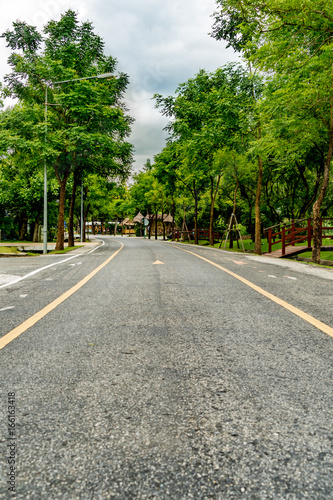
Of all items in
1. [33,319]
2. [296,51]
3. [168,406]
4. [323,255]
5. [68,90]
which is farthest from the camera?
[68,90]

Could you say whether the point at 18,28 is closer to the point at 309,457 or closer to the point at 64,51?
the point at 64,51

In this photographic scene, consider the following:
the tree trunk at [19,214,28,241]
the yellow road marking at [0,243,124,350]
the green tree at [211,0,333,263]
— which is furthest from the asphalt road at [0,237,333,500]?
the tree trunk at [19,214,28,241]

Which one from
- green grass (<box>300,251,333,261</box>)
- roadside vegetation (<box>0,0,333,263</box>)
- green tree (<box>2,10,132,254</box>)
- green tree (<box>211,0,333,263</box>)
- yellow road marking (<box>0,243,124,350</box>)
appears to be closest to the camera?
yellow road marking (<box>0,243,124,350</box>)

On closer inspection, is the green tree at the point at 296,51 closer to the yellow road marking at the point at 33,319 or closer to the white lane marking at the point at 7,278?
the yellow road marking at the point at 33,319

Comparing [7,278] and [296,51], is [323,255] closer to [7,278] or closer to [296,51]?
[296,51]

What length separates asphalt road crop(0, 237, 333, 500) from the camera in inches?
59.7

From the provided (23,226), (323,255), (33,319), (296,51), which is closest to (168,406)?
(33,319)

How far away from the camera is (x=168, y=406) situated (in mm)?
2115

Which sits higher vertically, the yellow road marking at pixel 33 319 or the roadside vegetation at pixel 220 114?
the roadside vegetation at pixel 220 114

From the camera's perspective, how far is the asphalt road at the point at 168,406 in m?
1.52

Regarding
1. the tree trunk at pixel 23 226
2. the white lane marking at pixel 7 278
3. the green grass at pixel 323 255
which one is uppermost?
the tree trunk at pixel 23 226

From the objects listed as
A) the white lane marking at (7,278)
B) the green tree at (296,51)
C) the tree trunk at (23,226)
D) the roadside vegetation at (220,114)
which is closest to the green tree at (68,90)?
the roadside vegetation at (220,114)

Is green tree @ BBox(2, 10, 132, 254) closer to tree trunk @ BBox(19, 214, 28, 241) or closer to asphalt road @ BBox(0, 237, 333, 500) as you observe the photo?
asphalt road @ BBox(0, 237, 333, 500)

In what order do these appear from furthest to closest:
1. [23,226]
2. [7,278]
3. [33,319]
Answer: [23,226] → [7,278] → [33,319]
